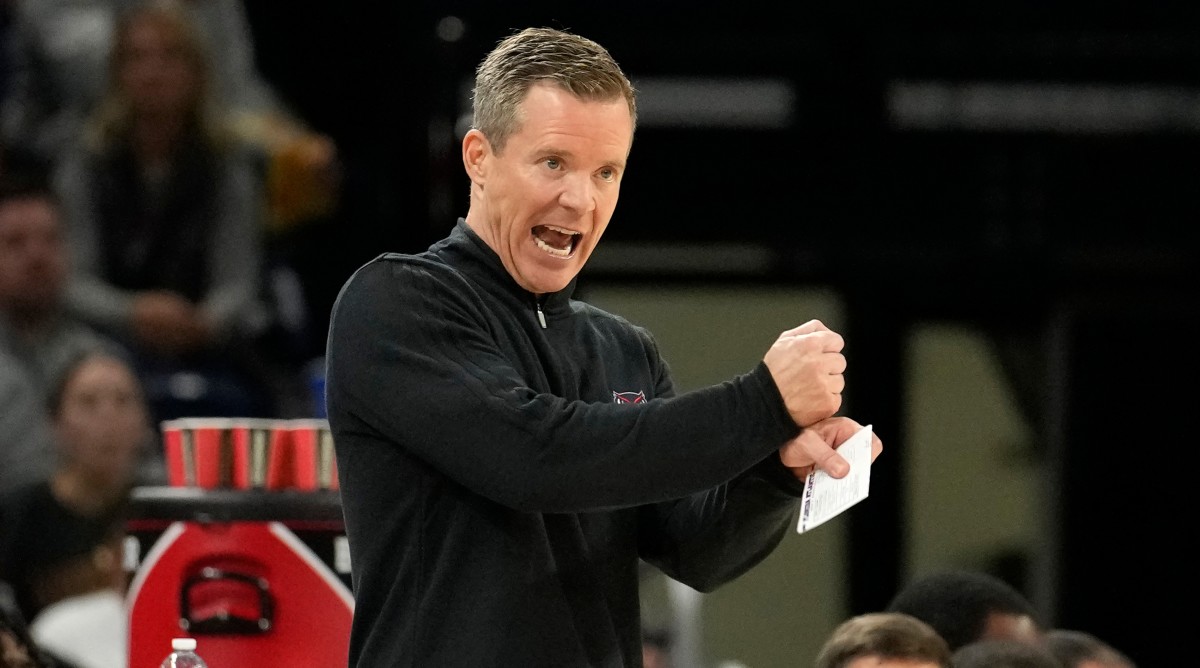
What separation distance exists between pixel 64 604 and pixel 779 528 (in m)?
3.08

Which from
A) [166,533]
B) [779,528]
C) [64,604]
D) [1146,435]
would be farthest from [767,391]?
[1146,435]

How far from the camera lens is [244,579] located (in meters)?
3.12

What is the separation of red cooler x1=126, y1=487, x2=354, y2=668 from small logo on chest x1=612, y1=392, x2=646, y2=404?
87 cm

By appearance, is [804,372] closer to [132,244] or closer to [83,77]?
[132,244]

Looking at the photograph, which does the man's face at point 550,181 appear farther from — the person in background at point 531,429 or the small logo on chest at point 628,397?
the small logo on chest at point 628,397

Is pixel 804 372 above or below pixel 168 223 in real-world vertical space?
above

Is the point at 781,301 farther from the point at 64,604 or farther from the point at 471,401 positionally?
the point at 471,401

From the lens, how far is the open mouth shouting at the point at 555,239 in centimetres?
236

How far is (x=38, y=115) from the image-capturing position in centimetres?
656

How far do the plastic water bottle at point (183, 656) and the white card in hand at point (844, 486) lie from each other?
1099mm

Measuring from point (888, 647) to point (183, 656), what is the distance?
Result: 3.91ft

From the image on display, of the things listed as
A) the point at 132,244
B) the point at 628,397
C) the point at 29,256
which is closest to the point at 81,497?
the point at 29,256

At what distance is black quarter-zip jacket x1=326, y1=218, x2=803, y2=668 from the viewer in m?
2.14

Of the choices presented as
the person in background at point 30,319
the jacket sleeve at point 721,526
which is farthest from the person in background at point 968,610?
the person in background at point 30,319
